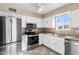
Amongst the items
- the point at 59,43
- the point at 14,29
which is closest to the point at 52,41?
the point at 59,43

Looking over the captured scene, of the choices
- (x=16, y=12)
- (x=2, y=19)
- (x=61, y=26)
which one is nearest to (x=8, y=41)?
(x=2, y=19)

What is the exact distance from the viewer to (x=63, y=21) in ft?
6.20

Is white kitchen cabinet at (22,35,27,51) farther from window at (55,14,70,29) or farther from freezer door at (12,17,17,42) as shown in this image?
window at (55,14,70,29)

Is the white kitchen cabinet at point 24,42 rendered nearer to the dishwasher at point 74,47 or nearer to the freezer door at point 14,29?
the freezer door at point 14,29

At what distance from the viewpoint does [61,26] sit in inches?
77.0

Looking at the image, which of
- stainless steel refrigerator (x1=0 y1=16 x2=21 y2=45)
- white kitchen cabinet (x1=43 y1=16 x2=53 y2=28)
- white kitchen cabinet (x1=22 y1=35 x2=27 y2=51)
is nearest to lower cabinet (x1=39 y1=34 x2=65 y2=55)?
white kitchen cabinet (x1=43 y1=16 x2=53 y2=28)

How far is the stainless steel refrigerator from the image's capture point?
1.67 metres

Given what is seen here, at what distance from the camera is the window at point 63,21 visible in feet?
6.17

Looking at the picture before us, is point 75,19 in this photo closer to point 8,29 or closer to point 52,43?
point 52,43

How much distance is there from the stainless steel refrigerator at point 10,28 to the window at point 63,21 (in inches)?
33.1

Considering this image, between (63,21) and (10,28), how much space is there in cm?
113

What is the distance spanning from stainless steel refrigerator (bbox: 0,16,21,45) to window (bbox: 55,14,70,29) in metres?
0.84

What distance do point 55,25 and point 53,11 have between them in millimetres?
304
